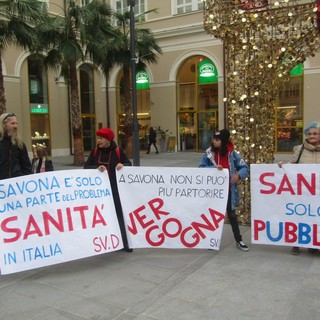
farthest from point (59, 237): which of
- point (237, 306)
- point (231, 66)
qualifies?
point (231, 66)

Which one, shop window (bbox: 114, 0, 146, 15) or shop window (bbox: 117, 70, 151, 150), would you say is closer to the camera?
shop window (bbox: 114, 0, 146, 15)

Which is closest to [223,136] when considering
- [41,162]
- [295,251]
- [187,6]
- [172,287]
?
[295,251]

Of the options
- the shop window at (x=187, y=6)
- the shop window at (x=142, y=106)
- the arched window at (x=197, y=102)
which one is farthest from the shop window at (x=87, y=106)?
the shop window at (x=187, y=6)

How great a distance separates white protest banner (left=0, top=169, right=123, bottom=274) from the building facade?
1495 centimetres

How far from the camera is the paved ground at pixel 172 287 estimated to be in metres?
3.34

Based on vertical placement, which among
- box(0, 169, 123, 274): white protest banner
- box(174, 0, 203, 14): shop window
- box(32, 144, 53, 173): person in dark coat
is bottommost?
box(0, 169, 123, 274): white protest banner

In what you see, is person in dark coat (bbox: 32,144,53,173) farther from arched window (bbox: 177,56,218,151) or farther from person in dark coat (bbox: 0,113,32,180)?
arched window (bbox: 177,56,218,151)

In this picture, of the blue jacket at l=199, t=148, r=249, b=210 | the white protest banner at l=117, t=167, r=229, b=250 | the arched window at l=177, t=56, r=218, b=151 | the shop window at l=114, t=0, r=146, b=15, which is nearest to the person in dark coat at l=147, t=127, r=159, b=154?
the arched window at l=177, t=56, r=218, b=151

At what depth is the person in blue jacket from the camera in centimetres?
498

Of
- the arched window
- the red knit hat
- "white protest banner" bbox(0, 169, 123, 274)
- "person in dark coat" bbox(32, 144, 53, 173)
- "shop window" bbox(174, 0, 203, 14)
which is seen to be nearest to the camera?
"white protest banner" bbox(0, 169, 123, 274)

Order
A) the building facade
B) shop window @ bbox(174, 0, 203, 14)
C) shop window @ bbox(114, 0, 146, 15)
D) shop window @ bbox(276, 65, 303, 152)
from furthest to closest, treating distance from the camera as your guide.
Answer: shop window @ bbox(114, 0, 146, 15)
shop window @ bbox(174, 0, 203, 14)
the building facade
shop window @ bbox(276, 65, 303, 152)

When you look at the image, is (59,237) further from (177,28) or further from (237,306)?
(177,28)

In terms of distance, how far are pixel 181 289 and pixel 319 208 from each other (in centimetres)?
201

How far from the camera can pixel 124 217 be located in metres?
4.89
